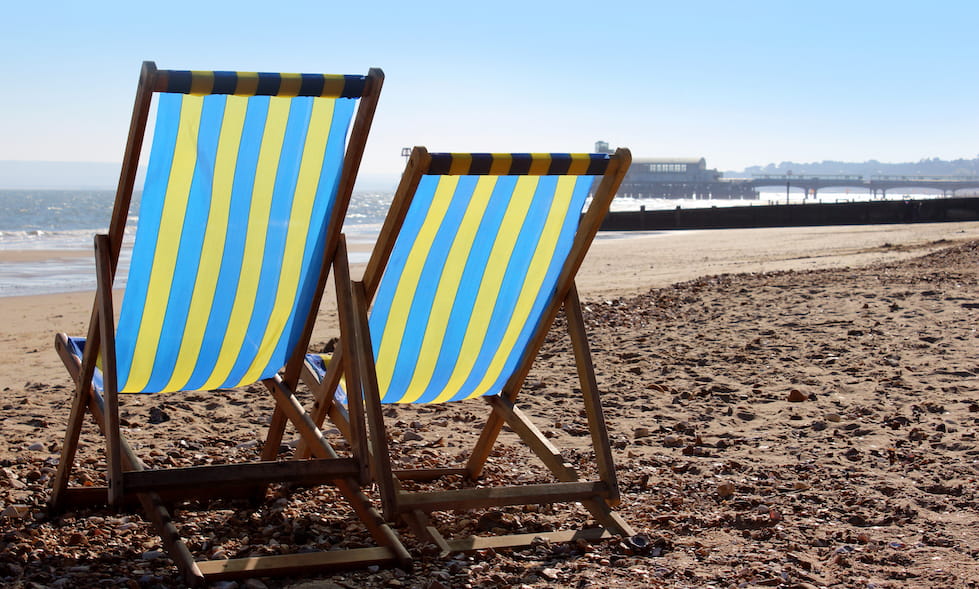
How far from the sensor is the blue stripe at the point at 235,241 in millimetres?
2287

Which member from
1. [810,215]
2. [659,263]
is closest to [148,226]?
[659,263]

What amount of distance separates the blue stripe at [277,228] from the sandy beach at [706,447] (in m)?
0.49

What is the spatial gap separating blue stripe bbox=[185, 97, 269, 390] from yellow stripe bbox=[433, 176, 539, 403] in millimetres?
664

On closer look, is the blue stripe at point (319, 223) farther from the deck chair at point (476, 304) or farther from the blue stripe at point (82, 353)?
the blue stripe at point (82, 353)

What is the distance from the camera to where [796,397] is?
12.9 ft

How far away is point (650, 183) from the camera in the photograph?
97.6 m

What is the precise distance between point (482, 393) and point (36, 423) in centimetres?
194

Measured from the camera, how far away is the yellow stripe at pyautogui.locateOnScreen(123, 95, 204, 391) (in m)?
2.21

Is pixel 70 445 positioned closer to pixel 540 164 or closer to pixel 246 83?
pixel 246 83

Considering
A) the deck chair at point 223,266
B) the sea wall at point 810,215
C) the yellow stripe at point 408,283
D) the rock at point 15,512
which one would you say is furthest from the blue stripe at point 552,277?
the sea wall at point 810,215

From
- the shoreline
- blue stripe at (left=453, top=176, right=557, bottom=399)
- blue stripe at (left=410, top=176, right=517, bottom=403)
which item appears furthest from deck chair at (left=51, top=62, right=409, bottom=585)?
the shoreline

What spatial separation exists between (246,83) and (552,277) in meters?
1.01

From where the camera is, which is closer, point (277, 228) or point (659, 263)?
point (277, 228)

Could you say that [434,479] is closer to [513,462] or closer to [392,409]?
[513,462]
